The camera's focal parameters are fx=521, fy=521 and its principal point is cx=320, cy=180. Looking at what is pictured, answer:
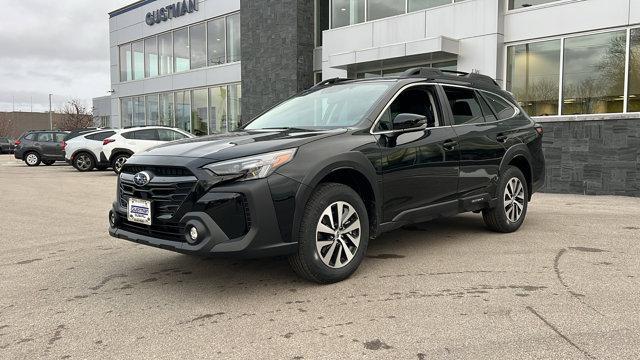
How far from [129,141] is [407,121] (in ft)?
44.2

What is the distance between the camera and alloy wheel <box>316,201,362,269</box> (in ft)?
13.1

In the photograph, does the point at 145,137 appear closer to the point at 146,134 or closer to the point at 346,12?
the point at 146,134

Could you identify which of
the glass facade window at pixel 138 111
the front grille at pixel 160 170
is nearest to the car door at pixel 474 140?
the front grille at pixel 160 170

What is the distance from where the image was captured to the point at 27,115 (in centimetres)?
11075

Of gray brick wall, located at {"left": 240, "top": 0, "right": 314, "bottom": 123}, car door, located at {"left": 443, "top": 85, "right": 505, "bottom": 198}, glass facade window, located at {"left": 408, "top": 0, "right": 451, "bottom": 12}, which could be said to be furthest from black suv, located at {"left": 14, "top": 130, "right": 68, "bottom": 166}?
car door, located at {"left": 443, "top": 85, "right": 505, "bottom": 198}

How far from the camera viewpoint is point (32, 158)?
23391mm

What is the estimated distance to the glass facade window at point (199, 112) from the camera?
22969mm

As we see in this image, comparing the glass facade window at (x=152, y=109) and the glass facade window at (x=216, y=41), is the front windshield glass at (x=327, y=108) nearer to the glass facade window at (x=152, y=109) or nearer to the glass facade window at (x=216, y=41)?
the glass facade window at (x=216, y=41)

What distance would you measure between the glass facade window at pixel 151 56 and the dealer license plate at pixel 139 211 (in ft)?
78.2

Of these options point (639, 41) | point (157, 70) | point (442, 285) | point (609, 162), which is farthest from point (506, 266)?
point (157, 70)

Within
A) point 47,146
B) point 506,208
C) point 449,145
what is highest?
point 449,145

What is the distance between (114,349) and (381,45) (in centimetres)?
1284

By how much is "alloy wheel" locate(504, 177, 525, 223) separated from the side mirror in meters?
1.87

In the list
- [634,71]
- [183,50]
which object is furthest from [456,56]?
[183,50]
